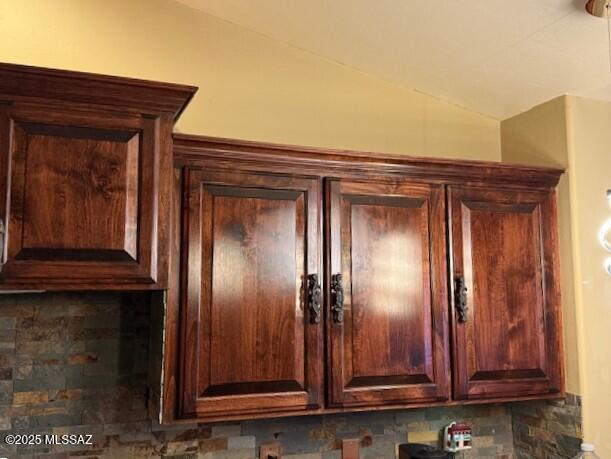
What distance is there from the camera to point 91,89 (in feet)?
5.32

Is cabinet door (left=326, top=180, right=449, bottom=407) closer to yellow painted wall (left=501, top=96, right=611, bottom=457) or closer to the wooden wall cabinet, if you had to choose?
the wooden wall cabinet

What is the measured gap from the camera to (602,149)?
7.55 ft

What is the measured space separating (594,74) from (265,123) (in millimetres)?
1270

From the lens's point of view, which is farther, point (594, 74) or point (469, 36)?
point (594, 74)

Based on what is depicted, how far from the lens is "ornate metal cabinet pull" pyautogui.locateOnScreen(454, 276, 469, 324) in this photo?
6.85ft

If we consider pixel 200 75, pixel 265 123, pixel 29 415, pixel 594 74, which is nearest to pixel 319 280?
pixel 265 123

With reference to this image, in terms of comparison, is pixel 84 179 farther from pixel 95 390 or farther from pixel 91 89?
pixel 95 390

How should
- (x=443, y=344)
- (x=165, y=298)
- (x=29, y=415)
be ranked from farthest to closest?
(x=443, y=344)
(x=29, y=415)
(x=165, y=298)

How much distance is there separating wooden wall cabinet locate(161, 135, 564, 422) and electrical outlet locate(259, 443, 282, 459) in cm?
36

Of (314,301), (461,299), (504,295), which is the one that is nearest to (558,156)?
(504,295)

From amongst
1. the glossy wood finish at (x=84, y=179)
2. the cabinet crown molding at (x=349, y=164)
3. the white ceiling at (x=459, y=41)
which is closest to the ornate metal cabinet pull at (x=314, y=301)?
the cabinet crown molding at (x=349, y=164)

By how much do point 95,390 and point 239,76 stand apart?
1.29 meters

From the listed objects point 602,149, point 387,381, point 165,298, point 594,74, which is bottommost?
point 387,381

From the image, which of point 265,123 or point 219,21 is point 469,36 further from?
point 219,21
